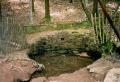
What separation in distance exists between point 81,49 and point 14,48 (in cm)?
186

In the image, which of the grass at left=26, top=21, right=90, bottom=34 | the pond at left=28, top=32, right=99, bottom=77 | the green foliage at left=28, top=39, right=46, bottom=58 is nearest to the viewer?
the pond at left=28, top=32, right=99, bottom=77

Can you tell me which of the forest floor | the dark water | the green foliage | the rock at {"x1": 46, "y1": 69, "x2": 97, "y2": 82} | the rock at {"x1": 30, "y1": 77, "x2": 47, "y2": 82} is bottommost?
the dark water

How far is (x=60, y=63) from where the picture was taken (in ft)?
28.5

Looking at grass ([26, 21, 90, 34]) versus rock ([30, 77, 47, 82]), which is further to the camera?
grass ([26, 21, 90, 34])

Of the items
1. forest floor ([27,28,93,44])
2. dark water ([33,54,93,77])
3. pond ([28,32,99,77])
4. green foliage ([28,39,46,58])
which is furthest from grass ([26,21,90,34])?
dark water ([33,54,93,77])

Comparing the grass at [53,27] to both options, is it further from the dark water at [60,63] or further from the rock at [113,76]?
the rock at [113,76]

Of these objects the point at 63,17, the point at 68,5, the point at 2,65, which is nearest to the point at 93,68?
the point at 2,65

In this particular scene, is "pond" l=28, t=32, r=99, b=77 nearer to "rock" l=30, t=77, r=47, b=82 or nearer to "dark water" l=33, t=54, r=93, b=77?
"dark water" l=33, t=54, r=93, b=77

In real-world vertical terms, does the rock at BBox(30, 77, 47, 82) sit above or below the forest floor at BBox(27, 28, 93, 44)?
below

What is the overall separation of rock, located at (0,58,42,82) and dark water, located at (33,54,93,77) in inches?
8.3

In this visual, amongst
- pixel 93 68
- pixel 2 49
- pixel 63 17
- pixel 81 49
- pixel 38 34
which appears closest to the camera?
pixel 93 68

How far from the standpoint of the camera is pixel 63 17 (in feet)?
47.7

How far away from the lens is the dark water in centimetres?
803

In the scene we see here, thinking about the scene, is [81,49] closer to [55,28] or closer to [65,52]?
[65,52]
